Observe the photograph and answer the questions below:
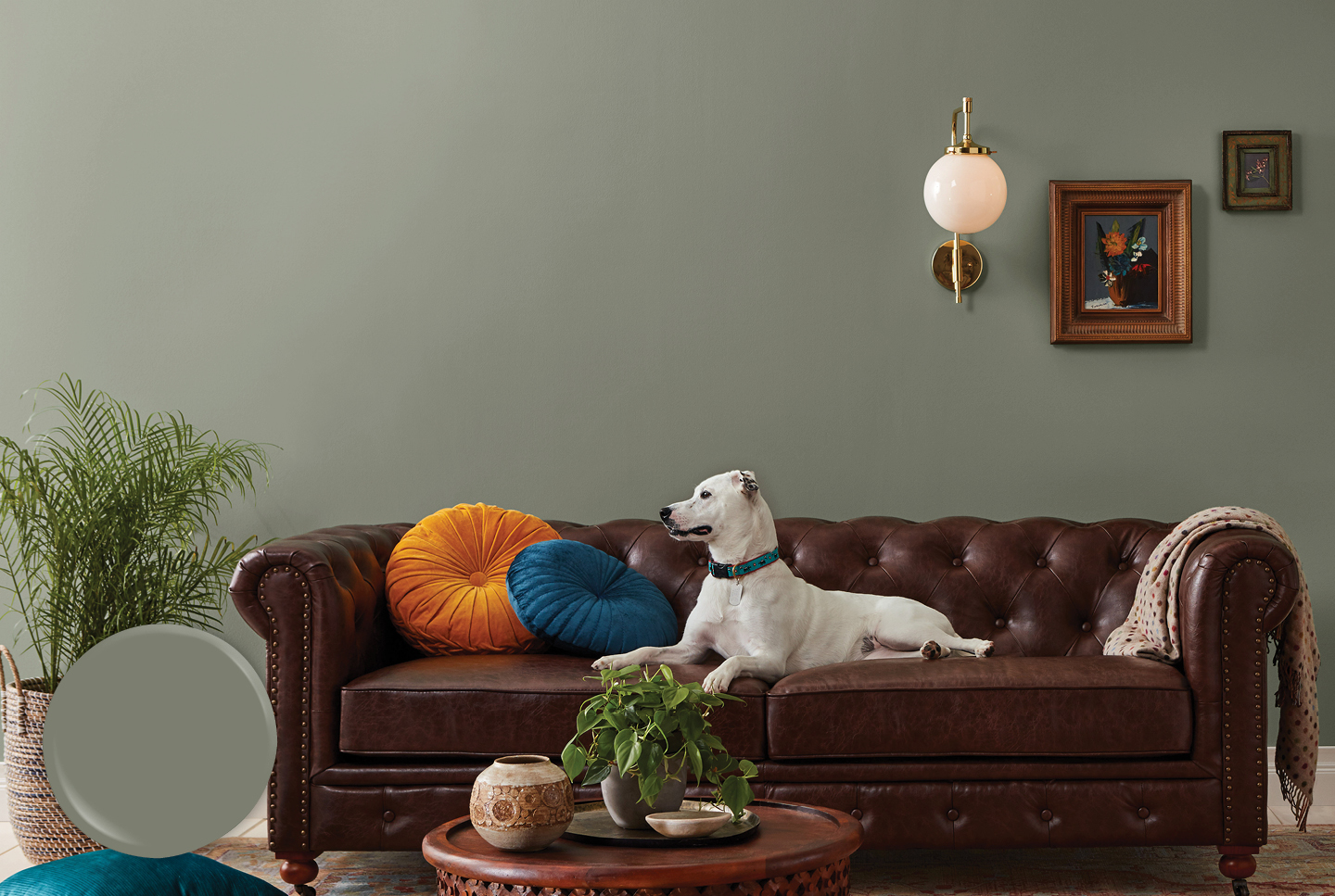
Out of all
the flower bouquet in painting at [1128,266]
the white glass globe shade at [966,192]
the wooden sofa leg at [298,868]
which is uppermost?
the white glass globe shade at [966,192]

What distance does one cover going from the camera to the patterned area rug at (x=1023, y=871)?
254cm

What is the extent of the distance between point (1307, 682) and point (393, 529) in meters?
2.50

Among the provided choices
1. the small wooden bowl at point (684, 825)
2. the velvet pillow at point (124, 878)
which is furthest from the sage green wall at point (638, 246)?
the velvet pillow at point (124, 878)

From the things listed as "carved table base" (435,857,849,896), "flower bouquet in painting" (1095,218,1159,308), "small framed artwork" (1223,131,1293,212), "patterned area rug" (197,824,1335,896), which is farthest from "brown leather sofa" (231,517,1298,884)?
"small framed artwork" (1223,131,1293,212)

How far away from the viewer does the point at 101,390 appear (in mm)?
3555

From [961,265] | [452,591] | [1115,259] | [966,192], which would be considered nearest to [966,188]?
[966,192]

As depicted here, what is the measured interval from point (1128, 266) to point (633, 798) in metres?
2.64

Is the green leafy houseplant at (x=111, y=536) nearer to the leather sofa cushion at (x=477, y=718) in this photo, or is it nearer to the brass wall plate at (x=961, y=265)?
the leather sofa cushion at (x=477, y=718)

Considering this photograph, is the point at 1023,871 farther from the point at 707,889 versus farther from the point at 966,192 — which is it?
the point at 966,192

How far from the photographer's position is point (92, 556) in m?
2.96

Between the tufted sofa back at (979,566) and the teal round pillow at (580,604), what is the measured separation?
189mm

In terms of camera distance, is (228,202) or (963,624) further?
(228,202)

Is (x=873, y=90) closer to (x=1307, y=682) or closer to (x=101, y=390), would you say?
(x=1307, y=682)

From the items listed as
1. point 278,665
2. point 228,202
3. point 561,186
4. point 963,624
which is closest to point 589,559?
point 278,665
